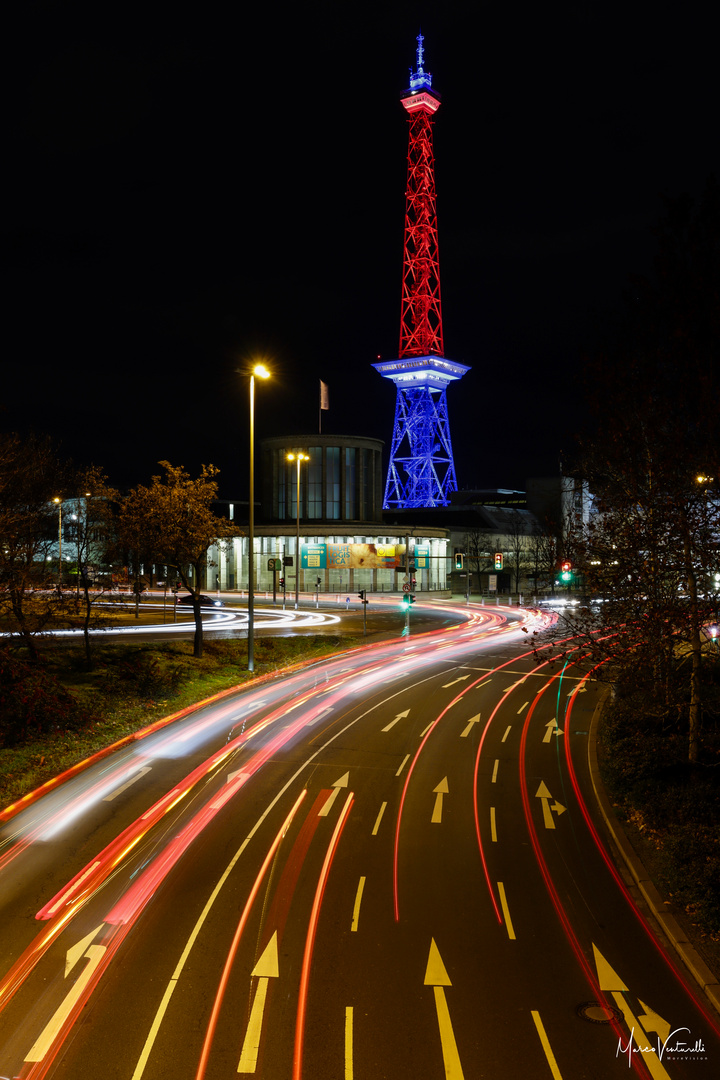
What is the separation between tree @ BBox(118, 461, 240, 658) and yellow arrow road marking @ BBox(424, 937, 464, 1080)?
21402 millimetres

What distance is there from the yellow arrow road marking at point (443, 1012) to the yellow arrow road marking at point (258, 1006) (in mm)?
1873

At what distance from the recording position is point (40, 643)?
33.2m

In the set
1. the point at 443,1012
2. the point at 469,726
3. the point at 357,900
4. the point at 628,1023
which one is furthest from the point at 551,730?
the point at 443,1012

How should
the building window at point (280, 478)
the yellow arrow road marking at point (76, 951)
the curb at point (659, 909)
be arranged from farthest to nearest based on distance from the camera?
the building window at point (280, 478)
the yellow arrow road marking at point (76, 951)
the curb at point (659, 909)

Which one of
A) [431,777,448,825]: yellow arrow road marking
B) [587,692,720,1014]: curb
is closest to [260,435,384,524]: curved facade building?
[431,777,448,825]: yellow arrow road marking

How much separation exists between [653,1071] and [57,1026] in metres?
6.12

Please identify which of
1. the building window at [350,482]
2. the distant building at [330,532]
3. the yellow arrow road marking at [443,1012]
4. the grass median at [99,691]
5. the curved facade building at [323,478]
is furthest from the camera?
the building window at [350,482]

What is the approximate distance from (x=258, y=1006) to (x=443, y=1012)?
206 centimetres

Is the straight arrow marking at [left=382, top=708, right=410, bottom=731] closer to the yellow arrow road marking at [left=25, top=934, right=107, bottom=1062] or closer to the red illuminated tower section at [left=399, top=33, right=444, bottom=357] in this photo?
the yellow arrow road marking at [left=25, top=934, right=107, bottom=1062]

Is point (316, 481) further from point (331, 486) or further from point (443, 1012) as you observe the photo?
point (443, 1012)

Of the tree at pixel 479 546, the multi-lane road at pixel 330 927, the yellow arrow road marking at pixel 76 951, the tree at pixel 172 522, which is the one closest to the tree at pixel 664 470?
the multi-lane road at pixel 330 927

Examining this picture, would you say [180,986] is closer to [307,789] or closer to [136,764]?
[307,789]

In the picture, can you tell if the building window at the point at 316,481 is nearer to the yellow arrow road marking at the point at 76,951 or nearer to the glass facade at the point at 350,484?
the glass facade at the point at 350,484

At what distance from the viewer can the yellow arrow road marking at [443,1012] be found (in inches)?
280
